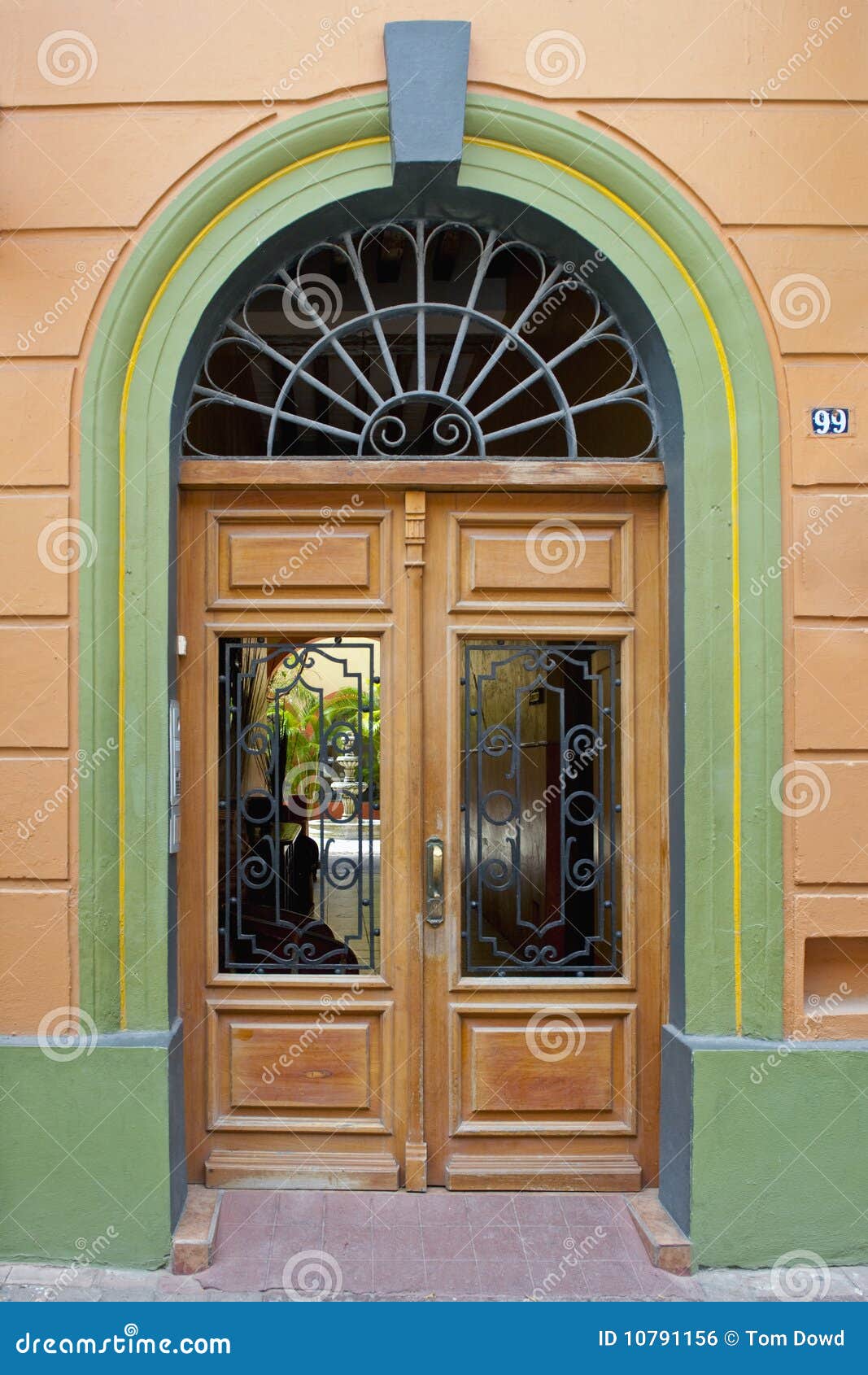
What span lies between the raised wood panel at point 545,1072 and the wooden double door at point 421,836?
0.04 feet

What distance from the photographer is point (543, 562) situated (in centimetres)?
450

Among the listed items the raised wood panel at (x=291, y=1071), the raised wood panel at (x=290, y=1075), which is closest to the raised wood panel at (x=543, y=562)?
the raised wood panel at (x=290, y=1075)

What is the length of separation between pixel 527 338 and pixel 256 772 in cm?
229

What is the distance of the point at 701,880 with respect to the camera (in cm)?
420

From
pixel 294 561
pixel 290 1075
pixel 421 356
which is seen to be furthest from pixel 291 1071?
pixel 421 356

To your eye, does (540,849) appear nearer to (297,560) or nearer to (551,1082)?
(551,1082)

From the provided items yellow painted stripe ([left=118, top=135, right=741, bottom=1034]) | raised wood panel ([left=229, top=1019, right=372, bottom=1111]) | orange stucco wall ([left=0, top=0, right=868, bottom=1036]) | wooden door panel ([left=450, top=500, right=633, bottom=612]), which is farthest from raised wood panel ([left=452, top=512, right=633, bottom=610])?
raised wood panel ([left=229, top=1019, right=372, bottom=1111])

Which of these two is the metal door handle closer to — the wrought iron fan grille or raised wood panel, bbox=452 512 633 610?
raised wood panel, bbox=452 512 633 610

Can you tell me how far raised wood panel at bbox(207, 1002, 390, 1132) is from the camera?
4.43 meters

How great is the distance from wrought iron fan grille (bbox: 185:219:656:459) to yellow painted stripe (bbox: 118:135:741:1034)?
31 centimetres

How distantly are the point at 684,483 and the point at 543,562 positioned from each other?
667 millimetres

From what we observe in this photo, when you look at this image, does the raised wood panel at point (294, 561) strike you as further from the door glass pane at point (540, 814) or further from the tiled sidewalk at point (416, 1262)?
the tiled sidewalk at point (416, 1262)

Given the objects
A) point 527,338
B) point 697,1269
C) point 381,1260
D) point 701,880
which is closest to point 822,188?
point 527,338

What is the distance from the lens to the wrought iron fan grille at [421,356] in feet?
14.4
